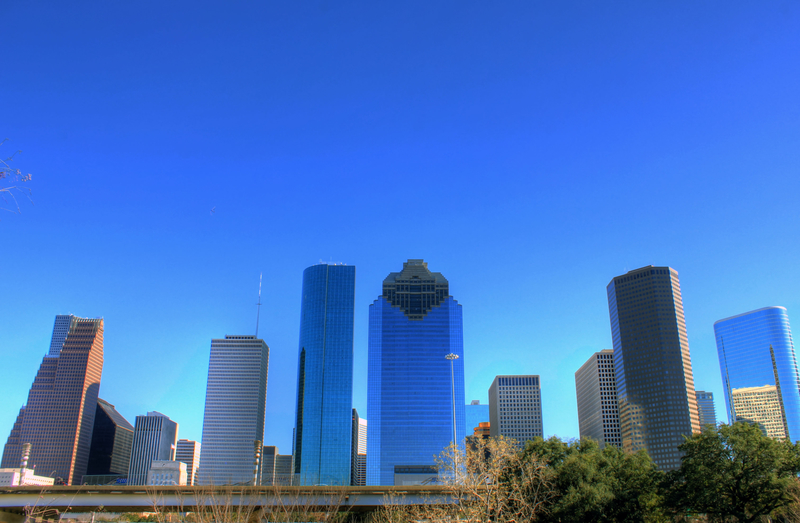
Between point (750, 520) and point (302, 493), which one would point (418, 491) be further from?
point (750, 520)

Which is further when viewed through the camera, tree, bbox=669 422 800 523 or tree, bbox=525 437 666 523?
tree, bbox=525 437 666 523

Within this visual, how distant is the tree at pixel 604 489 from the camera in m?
57.5

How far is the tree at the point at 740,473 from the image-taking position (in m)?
51.2

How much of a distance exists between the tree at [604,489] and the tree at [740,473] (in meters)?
6.15

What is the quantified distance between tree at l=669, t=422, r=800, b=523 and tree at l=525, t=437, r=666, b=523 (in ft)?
20.2

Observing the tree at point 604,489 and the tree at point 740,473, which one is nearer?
the tree at point 740,473

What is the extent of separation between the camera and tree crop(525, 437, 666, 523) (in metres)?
57.5

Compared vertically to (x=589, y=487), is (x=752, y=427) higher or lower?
higher

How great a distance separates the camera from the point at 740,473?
5203 centimetres

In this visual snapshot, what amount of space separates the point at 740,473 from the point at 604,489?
11.9 meters

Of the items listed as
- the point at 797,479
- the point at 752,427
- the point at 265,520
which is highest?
the point at 752,427

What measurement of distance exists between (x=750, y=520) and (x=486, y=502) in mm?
34255

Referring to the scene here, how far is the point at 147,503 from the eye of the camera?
61812mm

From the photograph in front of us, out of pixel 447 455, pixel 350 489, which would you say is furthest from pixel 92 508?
pixel 447 455
